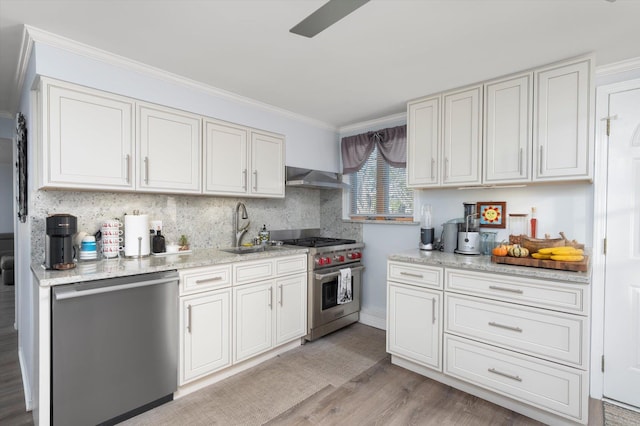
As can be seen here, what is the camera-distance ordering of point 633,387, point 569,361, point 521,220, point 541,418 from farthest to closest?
point 521,220 < point 633,387 < point 541,418 < point 569,361

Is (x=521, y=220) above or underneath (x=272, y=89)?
underneath

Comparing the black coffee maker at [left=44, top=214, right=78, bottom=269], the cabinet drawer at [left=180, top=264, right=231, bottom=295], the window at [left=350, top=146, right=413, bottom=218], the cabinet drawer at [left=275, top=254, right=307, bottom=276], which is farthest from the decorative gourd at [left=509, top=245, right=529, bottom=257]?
the black coffee maker at [left=44, top=214, right=78, bottom=269]

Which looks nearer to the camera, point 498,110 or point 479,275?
point 479,275

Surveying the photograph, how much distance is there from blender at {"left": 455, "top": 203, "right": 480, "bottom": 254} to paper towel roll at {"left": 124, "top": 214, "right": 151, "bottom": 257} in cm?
266

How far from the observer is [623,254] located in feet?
7.45

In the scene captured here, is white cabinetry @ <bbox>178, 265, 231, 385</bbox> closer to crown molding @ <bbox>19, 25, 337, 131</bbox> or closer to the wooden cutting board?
crown molding @ <bbox>19, 25, 337, 131</bbox>

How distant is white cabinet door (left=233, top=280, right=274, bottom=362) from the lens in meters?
2.60

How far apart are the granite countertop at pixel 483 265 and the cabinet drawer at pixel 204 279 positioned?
143 cm

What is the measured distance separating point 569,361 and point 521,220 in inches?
46.0

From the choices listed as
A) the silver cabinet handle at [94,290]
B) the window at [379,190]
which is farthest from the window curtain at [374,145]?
the silver cabinet handle at [94,290]

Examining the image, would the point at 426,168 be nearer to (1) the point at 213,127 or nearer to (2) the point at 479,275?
(2) the point at 479,275

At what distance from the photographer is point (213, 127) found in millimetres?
2811

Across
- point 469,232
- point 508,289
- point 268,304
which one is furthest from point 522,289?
point 268,304

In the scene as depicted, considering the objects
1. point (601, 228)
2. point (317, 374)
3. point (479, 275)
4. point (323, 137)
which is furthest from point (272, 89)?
point (601, 228)
